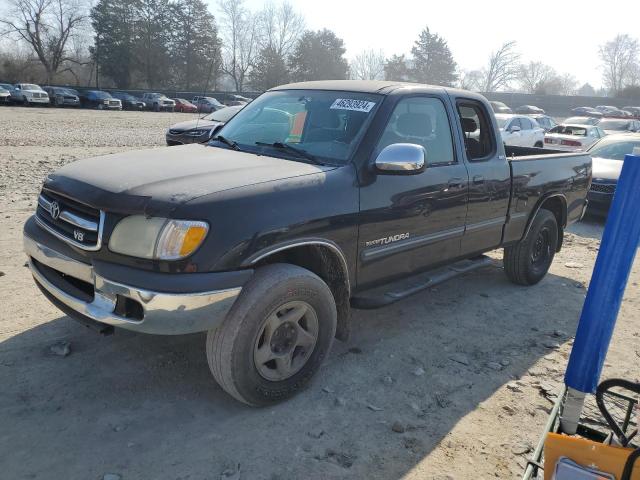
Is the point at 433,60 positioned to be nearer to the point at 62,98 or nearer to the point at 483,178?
the point at 62,98

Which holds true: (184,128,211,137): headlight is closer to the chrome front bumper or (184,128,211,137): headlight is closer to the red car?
the chrome front bumper

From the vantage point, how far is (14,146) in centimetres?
1362

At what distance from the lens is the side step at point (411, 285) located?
12.3ft

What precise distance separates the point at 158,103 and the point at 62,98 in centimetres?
734

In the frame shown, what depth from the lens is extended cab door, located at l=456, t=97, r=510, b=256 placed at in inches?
174

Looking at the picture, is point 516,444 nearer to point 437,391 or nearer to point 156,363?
point 437,391

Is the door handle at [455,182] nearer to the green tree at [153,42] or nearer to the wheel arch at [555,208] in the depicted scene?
the wheel arch at [555,208]

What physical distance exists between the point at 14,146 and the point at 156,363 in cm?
1251

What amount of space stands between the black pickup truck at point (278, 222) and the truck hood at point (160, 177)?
0.01 m

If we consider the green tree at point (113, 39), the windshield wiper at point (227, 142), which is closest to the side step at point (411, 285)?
the windshield wiper at point (227, 142)

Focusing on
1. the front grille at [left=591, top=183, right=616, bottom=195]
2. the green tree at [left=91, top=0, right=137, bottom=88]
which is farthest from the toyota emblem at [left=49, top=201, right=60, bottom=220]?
the green tree at [left=91, top=0, right=137, bottom=88]


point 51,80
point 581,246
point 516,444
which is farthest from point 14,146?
point 51,80

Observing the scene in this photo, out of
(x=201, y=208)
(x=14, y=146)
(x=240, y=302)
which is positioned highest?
(x=201, y=208)

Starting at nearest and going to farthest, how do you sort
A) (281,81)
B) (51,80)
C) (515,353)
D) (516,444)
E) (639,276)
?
(516,444), (515,353), (639,276), (51,80), (281,81)
